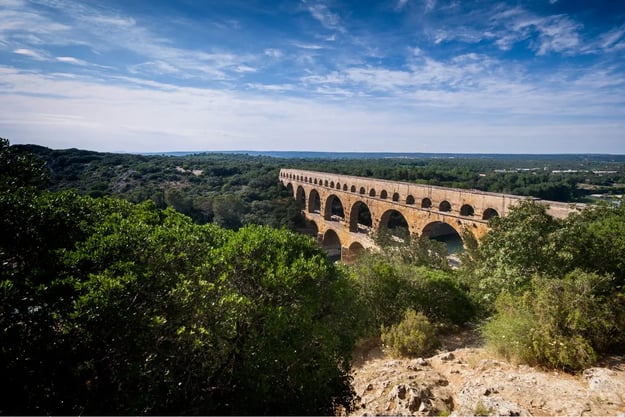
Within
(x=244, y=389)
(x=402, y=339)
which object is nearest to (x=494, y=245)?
(x=402, y=339)

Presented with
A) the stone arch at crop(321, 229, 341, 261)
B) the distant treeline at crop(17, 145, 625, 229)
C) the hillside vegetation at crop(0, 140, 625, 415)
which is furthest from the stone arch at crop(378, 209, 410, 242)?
the distant treeline at crop(17, 145, 625, 229)

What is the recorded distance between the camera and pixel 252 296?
6137 millimetres

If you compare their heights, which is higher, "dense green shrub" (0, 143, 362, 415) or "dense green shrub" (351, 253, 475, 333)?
"dense green shrub" (0, 143, 362, 415)

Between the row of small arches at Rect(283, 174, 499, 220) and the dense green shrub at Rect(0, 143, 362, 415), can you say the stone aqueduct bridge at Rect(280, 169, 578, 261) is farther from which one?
the dense green shrub at Rect(0, 143, 362, 415)

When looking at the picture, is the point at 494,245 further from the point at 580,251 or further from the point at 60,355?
the point at 60,355

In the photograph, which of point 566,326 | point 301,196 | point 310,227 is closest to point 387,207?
point 310,227

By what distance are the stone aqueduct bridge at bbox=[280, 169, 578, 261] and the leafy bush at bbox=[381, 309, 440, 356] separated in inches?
186

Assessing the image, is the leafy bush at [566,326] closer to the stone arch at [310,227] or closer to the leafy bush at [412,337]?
the leafy bush at [412,337]

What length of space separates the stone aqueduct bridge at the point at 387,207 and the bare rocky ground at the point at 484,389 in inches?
218

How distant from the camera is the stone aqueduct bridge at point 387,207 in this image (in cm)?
1903

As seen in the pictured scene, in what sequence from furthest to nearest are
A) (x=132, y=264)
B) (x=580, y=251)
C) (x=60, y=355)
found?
(x=580, y=251) < (x=132, y=264) < (x=60, y=355)

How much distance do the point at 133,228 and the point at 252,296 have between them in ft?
8.18

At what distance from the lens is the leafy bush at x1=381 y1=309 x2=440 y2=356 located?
9398 millimetres

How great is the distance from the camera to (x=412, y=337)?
30.8 feet
